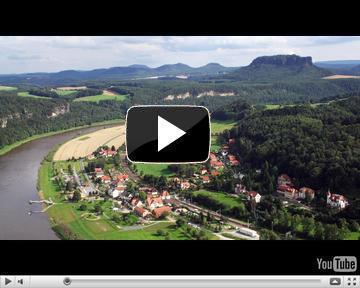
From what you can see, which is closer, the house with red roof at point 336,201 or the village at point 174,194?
the house with red roof at point 336,201

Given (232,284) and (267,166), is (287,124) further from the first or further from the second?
(232,284)

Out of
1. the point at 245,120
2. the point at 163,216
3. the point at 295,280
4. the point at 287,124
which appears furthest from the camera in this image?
the point at 245,120

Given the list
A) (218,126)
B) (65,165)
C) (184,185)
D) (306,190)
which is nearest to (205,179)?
(184,185)

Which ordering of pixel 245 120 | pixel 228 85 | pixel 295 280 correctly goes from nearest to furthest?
Answer: pixel 295 280 → pixel 245 120 → pixel 228 85

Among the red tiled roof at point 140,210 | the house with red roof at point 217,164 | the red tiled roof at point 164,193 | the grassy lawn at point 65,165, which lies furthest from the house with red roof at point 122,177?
the house with red roof at point 217,164

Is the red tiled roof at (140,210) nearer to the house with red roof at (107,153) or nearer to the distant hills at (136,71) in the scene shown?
the distant hills at (136,71)

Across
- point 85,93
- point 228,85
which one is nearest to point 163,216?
point 228,85

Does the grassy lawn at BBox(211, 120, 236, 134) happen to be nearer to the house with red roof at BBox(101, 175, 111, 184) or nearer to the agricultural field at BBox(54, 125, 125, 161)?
the house with red roof at BBox(101, 175, 111, 184)
